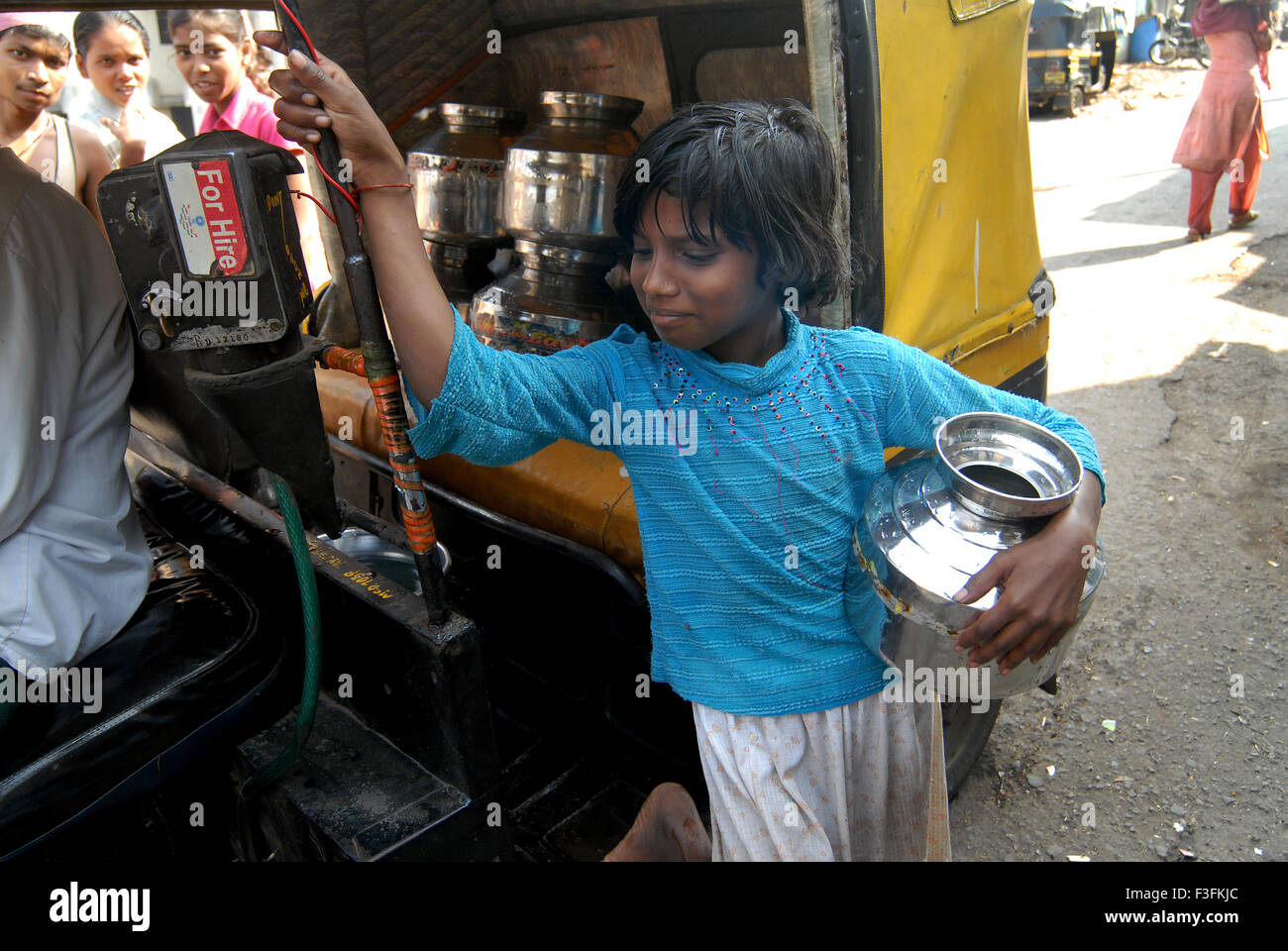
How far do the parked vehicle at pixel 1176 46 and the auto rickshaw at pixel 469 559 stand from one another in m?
17.2

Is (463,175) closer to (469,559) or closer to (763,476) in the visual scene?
(469,559)

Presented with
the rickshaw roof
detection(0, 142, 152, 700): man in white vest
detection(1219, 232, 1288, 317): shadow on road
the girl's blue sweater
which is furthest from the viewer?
the rickshaw roof

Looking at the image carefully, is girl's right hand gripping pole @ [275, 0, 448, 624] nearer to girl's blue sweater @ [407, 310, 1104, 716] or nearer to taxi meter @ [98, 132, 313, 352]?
taxi meter @ [98, 132, 313, 352]

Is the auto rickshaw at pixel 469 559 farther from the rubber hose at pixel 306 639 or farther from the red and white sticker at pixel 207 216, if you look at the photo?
the red and white sticker at pixel 207 216

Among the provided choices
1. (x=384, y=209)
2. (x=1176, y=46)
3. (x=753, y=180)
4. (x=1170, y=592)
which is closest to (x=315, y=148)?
(x=384, y=209)

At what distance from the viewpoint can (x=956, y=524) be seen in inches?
55.2

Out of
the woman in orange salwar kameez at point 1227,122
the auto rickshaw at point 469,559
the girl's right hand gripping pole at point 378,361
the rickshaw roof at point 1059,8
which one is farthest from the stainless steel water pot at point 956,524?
the rickshaw roof at point 1059,8

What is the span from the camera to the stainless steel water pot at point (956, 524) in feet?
4.46

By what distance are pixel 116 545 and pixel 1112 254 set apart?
7.65 meters

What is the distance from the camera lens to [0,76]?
334 centimetres

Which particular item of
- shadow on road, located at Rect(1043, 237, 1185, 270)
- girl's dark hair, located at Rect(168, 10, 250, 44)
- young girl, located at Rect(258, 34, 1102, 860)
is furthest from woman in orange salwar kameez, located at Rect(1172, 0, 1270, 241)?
young girl, located at Rect(258, 34, 1102, 860)

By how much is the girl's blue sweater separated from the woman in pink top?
266cm

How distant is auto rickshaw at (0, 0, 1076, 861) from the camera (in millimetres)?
1571

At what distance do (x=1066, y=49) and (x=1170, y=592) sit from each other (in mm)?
11763
